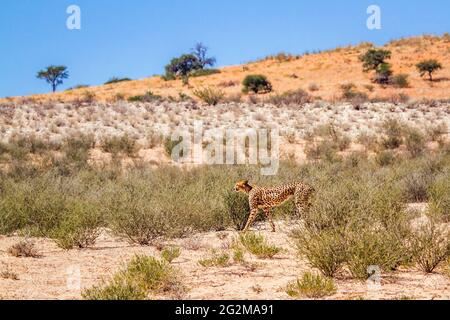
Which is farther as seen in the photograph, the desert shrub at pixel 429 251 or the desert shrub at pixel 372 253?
the desert shrub at pixel 429 251

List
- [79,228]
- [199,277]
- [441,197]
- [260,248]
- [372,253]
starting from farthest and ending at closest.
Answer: [441,197], [79,228], [260,248], [199,277], [372,253]

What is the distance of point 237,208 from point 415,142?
38.5 feet

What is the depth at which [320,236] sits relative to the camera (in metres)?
7.22

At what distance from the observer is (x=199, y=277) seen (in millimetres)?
6965

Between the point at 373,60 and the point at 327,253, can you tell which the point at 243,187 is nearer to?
the point at 327,253

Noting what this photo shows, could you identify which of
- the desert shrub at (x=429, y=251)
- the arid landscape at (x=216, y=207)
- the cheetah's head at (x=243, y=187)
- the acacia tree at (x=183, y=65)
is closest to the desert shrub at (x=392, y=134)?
the arid landscape at (x=216, y=207)

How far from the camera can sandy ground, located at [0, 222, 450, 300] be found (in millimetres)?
6020

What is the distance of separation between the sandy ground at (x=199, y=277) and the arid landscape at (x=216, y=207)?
0.9 inches

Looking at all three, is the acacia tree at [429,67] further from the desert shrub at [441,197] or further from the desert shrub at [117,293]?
the desert shrub at [117,293]

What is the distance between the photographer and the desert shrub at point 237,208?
1119 cm

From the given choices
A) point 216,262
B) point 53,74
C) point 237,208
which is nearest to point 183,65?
point 53,74

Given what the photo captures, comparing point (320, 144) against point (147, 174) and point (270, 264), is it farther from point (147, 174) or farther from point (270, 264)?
point (270, 264)

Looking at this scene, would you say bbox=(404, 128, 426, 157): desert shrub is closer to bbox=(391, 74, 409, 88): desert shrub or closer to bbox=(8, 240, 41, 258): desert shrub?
bbox=(8, 240, 41, 258): desert shrub

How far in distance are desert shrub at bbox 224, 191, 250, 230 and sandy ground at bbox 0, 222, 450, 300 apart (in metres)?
1.81
